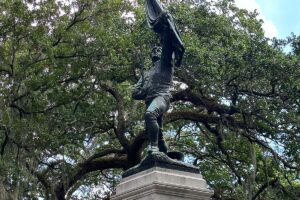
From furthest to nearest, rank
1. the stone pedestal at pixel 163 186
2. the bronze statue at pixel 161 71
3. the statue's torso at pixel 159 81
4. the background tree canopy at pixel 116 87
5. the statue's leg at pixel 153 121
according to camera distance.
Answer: the background tree canopy at pixel 116 87 < the statue's torso at pixel 159 81 < the bronze statue at pixel 161 71 < the statue's leg at pixel 153 121 < the stone pedestal at pixel 163 186

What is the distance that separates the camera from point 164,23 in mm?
8898

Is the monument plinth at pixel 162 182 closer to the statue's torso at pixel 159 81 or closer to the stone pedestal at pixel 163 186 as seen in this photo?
the stone pedestal at pixel 163 186

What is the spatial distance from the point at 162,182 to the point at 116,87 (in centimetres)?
890

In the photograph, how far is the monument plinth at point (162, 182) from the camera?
803 cm

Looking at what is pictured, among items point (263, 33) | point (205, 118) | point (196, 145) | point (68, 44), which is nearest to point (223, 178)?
point (196, 145)

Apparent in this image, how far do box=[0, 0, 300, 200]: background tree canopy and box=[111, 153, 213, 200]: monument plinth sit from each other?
19.7ft

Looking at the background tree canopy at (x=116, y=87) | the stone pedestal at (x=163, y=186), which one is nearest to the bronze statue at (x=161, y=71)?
the stone pedestal at (x=163, y=186)

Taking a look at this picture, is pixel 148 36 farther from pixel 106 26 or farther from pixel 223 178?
pixel 223 178

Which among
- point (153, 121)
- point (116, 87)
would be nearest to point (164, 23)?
point (153, 121)

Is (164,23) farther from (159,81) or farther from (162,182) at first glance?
(162,182)

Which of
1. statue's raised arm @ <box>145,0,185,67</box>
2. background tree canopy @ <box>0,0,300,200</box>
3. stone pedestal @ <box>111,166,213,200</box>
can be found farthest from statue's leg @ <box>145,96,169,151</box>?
background tree canopy @ <box>0,0,300,200</box>

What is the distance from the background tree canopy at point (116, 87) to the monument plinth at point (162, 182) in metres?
6.02

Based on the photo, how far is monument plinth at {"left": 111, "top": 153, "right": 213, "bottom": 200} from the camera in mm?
8031

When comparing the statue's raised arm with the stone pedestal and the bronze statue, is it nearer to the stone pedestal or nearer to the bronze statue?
the bronze statue
